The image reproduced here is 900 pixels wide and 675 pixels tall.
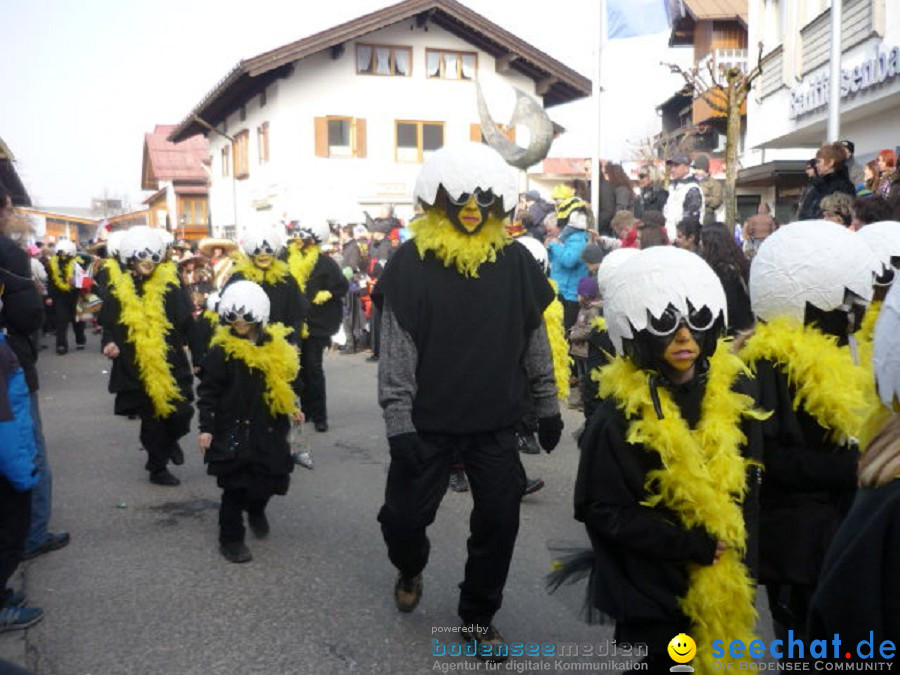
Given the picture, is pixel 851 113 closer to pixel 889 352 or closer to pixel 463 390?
pixel 463 390

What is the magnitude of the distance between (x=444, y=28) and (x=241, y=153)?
338 inches

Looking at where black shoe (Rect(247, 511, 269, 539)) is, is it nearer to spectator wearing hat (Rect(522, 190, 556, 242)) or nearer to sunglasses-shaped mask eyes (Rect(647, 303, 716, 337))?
sunglasses-shaped mask eyes (Rect(647, 303, 716, 337))

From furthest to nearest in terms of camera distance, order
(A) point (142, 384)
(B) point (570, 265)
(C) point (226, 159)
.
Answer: (C) point (226, 159) < (B) point (570, 265) < (A) point (142, 384)

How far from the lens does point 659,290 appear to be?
294 centimetres

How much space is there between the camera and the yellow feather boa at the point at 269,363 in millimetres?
5453

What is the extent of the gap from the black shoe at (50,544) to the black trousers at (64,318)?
11.9 meters

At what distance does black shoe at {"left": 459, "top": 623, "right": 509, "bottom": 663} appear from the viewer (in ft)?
13.0

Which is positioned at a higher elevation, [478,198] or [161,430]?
[478,198]

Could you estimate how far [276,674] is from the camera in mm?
3891

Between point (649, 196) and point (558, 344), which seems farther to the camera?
point (649, 196)

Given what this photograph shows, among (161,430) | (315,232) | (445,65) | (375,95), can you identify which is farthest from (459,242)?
(445,65)

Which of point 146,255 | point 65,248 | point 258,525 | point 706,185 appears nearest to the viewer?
point 258,525

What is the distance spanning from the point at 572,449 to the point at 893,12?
8875mm

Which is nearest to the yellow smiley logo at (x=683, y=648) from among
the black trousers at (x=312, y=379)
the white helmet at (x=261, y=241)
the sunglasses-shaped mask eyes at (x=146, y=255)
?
the sunglasses-shaped mask eyes at (x=146, y=255)
